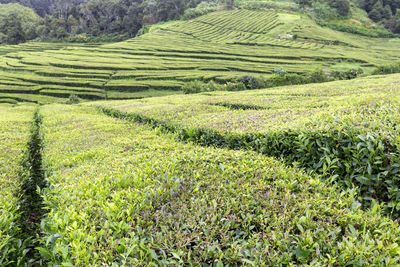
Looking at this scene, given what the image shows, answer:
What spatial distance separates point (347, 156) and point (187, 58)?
5076 cm

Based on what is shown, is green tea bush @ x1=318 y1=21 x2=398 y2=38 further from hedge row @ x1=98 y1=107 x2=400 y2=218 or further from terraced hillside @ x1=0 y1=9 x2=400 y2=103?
hedge row @ x1=98 y1=107 x2=400 y2=218

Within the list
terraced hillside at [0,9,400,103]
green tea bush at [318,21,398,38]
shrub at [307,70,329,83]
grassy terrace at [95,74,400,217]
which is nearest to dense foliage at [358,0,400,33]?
green tea bush at [318,21,398,38]

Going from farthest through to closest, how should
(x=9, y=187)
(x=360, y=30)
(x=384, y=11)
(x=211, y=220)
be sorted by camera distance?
(x=384, y=11) < (x=360, y=30) < (x=9, y=187) < (x=211, y=220)

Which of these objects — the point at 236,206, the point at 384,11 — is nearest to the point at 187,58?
the point at 236,206

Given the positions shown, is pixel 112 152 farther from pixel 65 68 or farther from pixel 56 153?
pixel 65 68

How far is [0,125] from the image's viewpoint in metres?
10.9

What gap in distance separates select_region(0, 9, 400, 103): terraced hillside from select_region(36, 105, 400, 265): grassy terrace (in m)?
32.8

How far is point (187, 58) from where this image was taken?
5144 centimetres

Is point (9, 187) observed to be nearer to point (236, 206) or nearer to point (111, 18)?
point (236, 206)

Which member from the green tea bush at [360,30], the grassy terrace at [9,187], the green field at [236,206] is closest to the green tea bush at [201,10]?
the green tea bush at [360,30]

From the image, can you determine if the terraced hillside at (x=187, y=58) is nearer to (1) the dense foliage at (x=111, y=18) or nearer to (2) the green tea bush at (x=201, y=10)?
(2) the green tea bush at (x=201, y=10)

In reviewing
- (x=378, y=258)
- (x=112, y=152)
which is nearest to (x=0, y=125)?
(x=112, y=152)

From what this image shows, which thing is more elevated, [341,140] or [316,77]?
[341,140]

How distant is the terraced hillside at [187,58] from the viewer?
35.8 m
